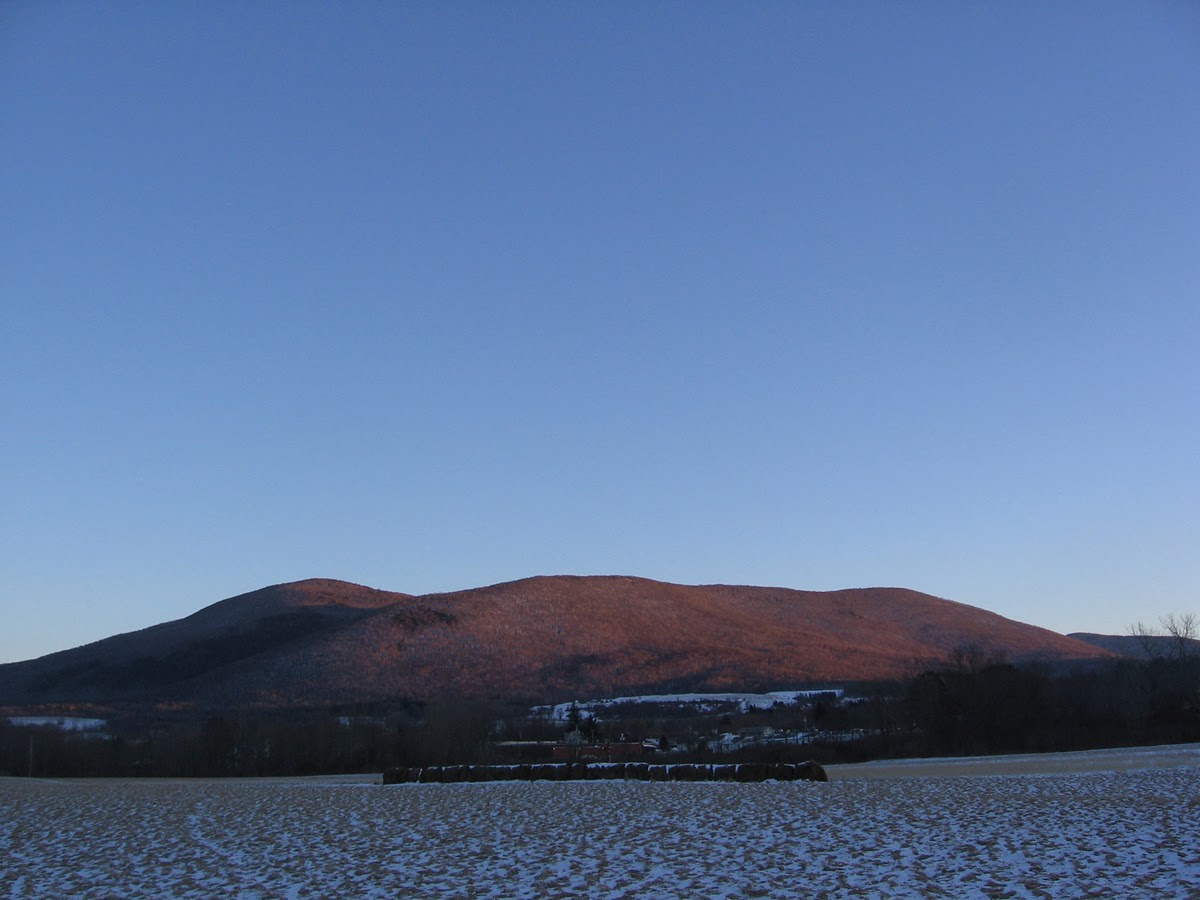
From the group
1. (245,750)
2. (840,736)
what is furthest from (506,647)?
(840,736)

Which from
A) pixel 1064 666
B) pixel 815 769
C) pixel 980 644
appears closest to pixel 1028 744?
pixel 815 769

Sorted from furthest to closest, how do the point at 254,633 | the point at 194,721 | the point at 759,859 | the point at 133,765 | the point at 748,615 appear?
the point at 748,615
the point at 254,633
the point at 194,721
the point at 133,765
the point at 759,859

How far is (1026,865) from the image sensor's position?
1405cm

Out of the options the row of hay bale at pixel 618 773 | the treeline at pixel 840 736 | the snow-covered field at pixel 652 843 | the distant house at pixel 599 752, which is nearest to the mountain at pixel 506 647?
the treeline at pixel 840 736

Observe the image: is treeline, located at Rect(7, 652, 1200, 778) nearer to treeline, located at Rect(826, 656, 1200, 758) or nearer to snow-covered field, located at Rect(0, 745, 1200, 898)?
treeline, located at Rect(826, 656, 1200, 758)

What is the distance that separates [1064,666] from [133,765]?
367ft

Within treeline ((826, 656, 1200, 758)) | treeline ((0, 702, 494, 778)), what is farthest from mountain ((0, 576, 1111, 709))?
treeline ((826, 656, 1200, 758))

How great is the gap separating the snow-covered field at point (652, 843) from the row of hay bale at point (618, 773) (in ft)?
4.70

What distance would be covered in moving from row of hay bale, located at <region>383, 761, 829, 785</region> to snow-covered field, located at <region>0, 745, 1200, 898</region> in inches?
56.4

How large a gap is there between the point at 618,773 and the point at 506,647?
98890 mm

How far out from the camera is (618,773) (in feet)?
108

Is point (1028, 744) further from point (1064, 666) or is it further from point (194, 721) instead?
point (1064, 666)

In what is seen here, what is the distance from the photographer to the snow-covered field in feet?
44.6

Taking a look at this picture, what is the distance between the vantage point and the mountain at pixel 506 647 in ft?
382
